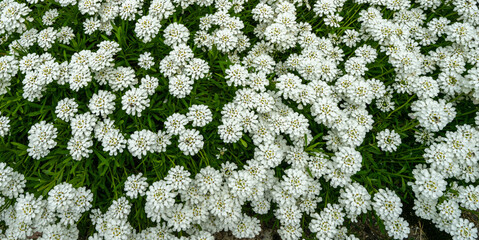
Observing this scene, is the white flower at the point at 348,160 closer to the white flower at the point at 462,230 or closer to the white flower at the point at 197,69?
the white flower at the point at 462,230

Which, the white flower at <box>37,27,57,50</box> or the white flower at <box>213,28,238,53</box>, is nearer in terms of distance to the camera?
the white flower at <box>213,28,238,53</box>

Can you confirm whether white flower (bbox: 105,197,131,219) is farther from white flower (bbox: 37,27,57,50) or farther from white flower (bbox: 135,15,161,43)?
white flower (bbox: 37,27,57,50)

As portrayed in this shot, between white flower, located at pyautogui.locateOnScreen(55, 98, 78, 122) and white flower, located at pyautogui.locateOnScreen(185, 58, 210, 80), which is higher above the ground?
white flower, located at pyautogui.locateOnScreen(185, 58, 210, 80)

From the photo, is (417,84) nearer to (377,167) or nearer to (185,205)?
(377,167)

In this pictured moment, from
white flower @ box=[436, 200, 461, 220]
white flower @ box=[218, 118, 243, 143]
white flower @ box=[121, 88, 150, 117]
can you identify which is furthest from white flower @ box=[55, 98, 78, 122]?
white flower @ box=[436, 200, 461, 220]

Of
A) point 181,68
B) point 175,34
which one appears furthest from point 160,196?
point 175,34

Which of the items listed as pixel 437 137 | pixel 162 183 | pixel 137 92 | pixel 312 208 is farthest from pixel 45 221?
pixel 437 137
